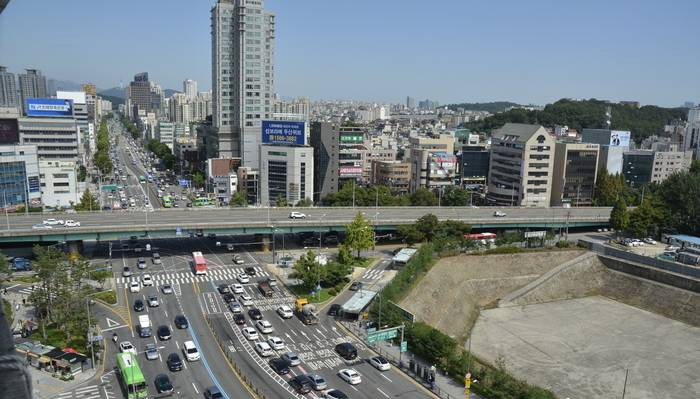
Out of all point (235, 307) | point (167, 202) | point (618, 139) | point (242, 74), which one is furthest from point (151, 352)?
point (618, 139)

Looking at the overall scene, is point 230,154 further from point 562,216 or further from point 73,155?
point 562,216

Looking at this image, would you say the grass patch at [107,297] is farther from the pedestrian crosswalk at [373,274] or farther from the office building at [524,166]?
the office building at [524,166]

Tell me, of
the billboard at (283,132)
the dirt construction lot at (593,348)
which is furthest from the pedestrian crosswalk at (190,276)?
the billboard at (283,132)

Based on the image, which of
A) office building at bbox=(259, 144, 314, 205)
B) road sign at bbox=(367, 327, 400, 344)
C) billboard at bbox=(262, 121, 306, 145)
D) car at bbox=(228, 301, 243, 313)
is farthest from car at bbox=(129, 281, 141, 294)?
billboard at bbox=(262, 121, 306, 145)

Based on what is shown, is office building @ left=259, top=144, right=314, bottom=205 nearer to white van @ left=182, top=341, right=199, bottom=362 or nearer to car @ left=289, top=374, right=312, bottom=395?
white van @ left=182, top=341, right=199, bottom=362

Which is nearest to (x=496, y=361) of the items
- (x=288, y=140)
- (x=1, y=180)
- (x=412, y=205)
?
(x=412, y=205)

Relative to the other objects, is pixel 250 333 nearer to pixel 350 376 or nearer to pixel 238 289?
pixel 350 376
